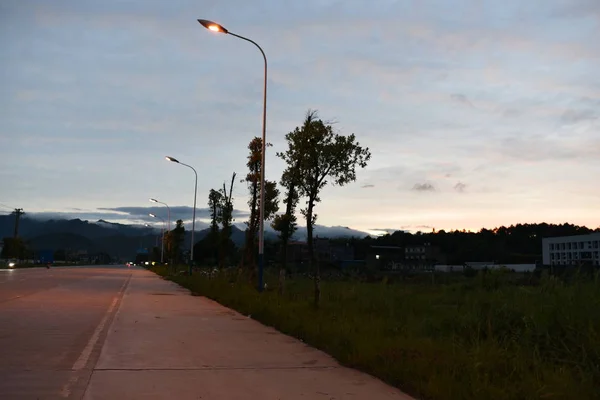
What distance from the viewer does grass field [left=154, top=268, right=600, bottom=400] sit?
24.1 ft

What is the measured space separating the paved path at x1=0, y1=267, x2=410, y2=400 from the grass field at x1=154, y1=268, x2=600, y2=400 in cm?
42

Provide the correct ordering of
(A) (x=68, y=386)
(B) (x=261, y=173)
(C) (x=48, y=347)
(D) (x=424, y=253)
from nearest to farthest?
1. (A) (x=68, y=386)
2. (C) (x=48, y=347)
3. (B) (x=261, y=173)
4. (D) (x=424, y=253)

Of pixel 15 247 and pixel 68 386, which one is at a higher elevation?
pixel 15 247

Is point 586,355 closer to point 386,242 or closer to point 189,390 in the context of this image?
point 189,390

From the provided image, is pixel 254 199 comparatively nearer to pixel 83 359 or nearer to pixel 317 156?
pixel 317 156

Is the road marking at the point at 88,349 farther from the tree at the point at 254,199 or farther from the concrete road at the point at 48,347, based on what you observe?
the tree at the point at 254,199

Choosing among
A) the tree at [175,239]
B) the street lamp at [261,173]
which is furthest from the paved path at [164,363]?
the tree at [175,239]

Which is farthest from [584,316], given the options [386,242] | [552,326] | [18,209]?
[386,242]

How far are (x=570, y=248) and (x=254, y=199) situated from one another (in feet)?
322

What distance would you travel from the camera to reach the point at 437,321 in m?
13.6

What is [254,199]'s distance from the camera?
3891cm

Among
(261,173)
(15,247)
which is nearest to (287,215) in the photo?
(261,173)

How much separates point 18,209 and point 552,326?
127577 mm

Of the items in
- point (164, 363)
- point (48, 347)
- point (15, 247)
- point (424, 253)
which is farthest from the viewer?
point (424, 253)
